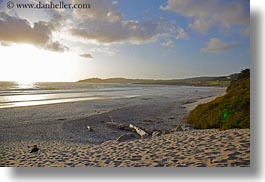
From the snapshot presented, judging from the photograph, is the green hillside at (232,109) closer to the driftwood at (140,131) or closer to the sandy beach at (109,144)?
the sandy beach at (109,144)

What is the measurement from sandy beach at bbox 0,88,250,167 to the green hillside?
0.13m

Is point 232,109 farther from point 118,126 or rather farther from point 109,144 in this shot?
point 118,126

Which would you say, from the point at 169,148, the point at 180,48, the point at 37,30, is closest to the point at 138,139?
the point at 169,148

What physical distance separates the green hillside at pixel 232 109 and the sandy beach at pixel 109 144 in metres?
0.13

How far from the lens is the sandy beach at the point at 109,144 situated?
299 cm

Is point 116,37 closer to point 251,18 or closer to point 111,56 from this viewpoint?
point 111,56

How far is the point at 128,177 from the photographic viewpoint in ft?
9.98

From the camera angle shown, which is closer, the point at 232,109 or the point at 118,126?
the point at 232,109

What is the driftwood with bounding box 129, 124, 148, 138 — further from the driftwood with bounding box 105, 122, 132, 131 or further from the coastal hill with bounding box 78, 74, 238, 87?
the coastal hill with bounding box 78, 74, 238, 87

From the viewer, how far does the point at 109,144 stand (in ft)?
11.6

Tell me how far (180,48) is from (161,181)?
1424mm

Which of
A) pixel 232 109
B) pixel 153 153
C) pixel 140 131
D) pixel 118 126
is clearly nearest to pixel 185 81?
pixel 232 109

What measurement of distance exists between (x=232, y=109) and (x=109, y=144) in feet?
4.68

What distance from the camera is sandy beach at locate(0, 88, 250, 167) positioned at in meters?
2.99
